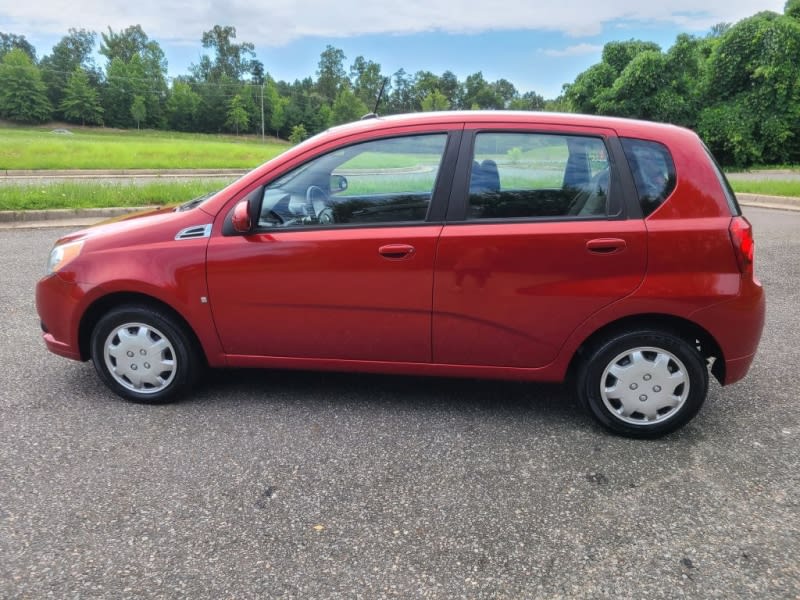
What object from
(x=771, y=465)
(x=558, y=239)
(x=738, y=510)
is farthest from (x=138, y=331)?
(x=771, y=465)

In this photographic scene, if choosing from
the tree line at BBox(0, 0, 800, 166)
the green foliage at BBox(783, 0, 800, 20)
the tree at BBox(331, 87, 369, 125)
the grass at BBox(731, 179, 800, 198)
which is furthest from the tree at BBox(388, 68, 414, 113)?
the tree at BBox(331, 87, 369, 125)

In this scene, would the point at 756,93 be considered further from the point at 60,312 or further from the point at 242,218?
the point at 60,312

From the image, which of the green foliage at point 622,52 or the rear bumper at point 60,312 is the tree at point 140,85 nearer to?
the green foliage at point 622,52

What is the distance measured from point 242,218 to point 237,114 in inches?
3475

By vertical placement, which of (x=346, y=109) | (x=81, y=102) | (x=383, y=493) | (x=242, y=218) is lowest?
(x=383, y=493)

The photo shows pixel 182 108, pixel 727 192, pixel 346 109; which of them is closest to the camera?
pixel 727 192

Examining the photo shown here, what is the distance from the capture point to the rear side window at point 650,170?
3.20 metres

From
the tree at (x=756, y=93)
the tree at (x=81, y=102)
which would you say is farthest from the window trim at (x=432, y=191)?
the tree at (x=81, y=102)

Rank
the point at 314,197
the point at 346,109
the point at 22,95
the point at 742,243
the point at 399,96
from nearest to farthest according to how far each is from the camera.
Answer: the point at 742,243
the point at 314,197
the point at 399,96
the point at 22,95
the point at 346,109

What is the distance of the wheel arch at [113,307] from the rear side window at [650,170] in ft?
8.66

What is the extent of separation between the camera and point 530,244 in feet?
10.5

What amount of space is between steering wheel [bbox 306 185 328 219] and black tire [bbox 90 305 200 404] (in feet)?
3.45

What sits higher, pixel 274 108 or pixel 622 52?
pixel 274 108

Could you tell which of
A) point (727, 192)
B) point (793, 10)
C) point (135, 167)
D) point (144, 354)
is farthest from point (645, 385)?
point (793, 10)
